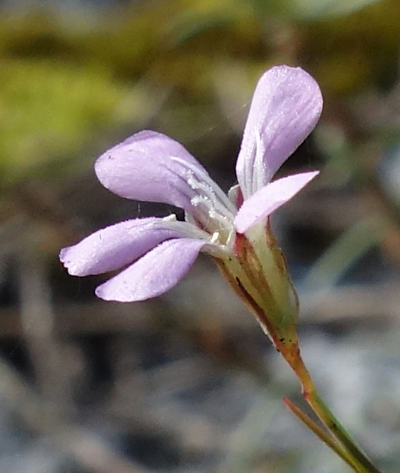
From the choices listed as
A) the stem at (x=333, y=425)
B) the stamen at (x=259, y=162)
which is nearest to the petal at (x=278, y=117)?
the stamen at (x=259, y=162)

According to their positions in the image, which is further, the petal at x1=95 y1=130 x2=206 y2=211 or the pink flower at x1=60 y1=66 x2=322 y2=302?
the petal at x1=95 y1=130 x2=206 y2=211

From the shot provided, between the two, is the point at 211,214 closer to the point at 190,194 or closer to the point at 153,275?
the point at 190,194

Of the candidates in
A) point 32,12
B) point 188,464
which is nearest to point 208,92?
point 32,12

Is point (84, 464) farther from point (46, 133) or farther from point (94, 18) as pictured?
point (94, 18)

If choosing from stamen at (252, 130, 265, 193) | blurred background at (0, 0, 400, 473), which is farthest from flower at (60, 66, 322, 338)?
blurred background at (0, 0, 400, 473)

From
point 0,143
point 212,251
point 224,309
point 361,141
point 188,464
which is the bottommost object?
point 188,464

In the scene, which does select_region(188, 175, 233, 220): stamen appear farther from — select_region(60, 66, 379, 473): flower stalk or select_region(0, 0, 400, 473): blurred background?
select_region(0, 0, 400, 473): blurred background
